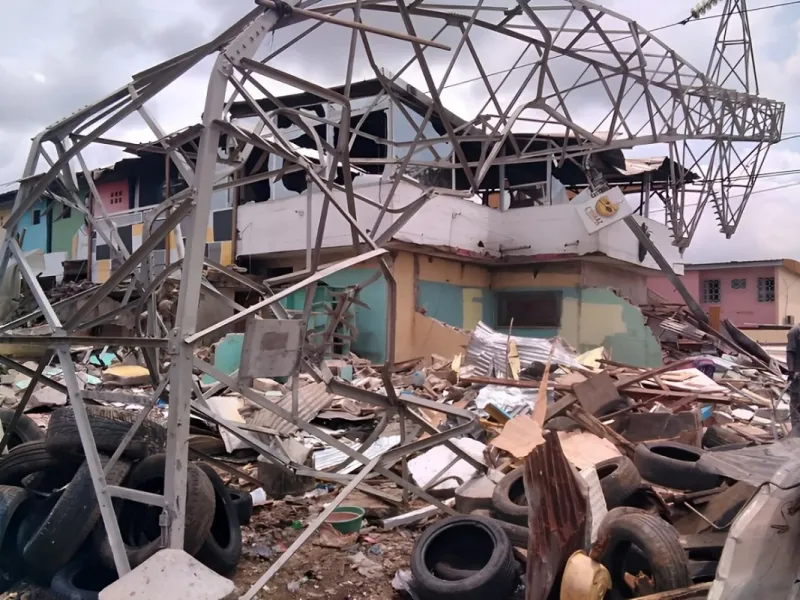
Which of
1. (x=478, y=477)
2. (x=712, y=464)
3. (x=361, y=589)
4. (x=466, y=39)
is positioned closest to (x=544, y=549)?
(x=712, y=464)

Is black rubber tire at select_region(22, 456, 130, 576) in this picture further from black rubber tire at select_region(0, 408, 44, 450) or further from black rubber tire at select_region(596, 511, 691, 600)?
black rubber tire at select_region(596, 511, 691, 600)

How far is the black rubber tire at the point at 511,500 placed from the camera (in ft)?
14.6

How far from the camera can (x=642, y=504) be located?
450 centimetres

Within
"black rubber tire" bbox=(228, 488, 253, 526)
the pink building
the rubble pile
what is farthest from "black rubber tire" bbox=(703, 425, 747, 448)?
the pink building

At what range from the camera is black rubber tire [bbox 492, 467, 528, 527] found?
4465 mm

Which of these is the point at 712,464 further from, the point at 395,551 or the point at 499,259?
the point at 499,259

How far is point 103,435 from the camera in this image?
13.2ft

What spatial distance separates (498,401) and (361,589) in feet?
17.3

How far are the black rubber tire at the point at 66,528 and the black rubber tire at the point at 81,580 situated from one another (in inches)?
2.9

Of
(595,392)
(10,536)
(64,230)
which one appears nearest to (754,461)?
(10,536)

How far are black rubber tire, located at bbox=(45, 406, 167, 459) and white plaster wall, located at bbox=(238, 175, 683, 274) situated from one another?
936 centimetres

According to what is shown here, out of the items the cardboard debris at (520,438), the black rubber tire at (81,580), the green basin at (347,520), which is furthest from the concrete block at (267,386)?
the cardboard debris at (520,438)

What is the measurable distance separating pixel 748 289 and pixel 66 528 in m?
37.9

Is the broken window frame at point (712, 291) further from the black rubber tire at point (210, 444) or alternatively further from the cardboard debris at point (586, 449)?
the black rubber tire at point (210, 444)
